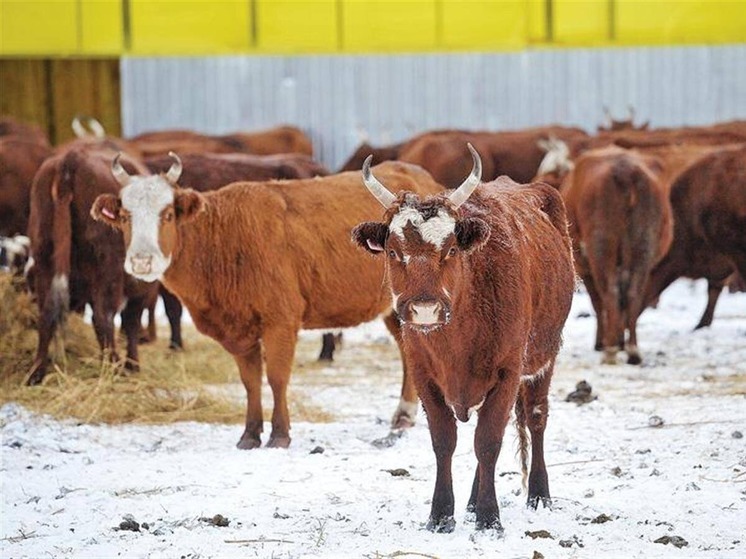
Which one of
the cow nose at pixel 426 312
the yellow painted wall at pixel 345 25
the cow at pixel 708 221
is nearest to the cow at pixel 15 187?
the cow at pixel 708 221

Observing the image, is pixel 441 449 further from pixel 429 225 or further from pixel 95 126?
pixel 95 126

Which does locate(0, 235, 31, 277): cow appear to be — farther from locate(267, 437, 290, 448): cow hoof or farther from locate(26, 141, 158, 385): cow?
locate(267, 437, 290, 448): cow hoof

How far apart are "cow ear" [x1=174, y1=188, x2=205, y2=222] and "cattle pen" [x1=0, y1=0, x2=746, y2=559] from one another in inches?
0.6

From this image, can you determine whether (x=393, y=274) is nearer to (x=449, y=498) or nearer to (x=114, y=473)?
(x=449, y=498)

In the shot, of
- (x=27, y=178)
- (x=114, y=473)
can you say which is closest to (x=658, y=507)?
(x=114, y=473)

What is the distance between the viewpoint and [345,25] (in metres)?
23.1

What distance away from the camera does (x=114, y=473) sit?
7902 millimetres

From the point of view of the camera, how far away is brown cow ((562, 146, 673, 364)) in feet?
38.2

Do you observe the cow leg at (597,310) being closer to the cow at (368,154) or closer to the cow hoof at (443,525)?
the cow at (368,154)

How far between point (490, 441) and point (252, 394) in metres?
2.77

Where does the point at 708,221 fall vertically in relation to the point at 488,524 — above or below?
above

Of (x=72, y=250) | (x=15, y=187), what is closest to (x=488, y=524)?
(x=72, y=250)

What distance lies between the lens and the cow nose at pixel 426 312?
19.1ft

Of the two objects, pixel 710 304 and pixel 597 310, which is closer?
pixel 597 310
